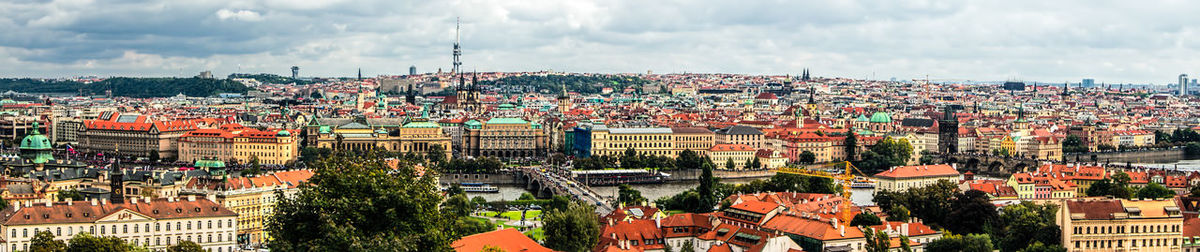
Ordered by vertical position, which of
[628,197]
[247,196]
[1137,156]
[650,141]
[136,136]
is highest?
[650,141]

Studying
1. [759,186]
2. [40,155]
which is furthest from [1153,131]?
[40,155]

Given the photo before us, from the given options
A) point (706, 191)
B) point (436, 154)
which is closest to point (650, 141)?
point (436, 154)

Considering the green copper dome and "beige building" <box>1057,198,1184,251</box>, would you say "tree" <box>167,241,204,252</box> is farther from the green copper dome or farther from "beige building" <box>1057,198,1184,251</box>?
the green copper dome

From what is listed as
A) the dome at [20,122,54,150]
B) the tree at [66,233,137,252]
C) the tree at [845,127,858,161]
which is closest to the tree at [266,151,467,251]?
the tree at [66,233,137,252]

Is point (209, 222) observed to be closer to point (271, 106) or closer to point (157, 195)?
point (157, 195)

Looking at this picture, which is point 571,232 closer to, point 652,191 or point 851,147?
point 652,191

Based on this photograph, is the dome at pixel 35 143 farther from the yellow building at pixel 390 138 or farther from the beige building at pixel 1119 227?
the beige building at pixel 1119 227
